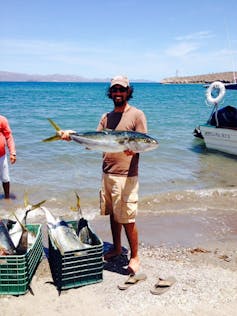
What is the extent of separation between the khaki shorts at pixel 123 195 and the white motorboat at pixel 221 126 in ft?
31.5

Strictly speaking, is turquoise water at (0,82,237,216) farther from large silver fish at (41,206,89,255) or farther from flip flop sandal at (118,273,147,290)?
flip flop sandal at (118,273,147,290)

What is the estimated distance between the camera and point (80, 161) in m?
12.1

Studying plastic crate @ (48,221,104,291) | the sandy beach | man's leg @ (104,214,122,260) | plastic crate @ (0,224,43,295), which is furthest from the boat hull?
plastic crate @ (0,224,43,295)

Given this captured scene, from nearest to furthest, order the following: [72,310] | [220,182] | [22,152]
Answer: [72,310] → [220,182] → [22,152]

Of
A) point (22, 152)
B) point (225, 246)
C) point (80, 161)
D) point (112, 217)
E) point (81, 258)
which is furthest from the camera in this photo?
point (22, 152)

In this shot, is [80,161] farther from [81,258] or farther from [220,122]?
[81,258]

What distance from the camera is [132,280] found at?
4.46 m

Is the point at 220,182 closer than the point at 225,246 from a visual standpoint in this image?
No

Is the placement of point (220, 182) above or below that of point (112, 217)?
below

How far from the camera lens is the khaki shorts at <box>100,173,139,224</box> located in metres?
4.57

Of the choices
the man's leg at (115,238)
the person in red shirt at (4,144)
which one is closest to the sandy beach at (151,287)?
the man's leg at (115,238)

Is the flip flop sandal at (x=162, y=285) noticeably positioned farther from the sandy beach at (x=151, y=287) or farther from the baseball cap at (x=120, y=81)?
the baseball cap at (x=120, y=81)

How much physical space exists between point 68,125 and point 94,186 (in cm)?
1381

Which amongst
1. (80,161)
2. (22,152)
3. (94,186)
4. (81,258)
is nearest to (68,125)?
(22,152)
